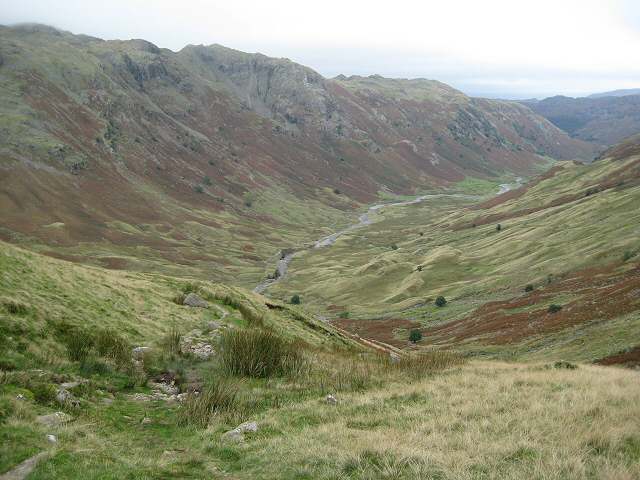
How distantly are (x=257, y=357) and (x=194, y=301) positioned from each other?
51.4 ft

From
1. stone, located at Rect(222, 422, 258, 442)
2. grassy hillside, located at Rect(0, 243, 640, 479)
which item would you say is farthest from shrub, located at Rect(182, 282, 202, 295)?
stone, located at Rect(222, 422, 258, 442)

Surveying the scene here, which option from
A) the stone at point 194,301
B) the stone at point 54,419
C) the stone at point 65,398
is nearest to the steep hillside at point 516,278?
the stone at point 194,301

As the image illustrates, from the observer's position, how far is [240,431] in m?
15.0

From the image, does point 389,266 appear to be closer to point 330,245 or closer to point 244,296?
point 330,245

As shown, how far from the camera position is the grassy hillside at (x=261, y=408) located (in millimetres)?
11922

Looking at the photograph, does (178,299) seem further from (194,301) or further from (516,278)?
(516,278)

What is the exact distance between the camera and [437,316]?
79500mm

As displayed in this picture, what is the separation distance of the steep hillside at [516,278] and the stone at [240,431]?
90.4 ft

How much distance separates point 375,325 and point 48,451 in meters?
75.7

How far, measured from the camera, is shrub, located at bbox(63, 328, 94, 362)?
20984mm

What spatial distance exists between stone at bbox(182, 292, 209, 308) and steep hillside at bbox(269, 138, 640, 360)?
2724 centimetres

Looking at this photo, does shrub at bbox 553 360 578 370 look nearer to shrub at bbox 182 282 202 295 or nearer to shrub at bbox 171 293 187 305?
shrub at bbox 171 293 187 305

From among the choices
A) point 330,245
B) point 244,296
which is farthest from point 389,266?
point 244,296

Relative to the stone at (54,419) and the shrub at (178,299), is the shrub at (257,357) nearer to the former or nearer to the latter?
the stone at (54,419)
